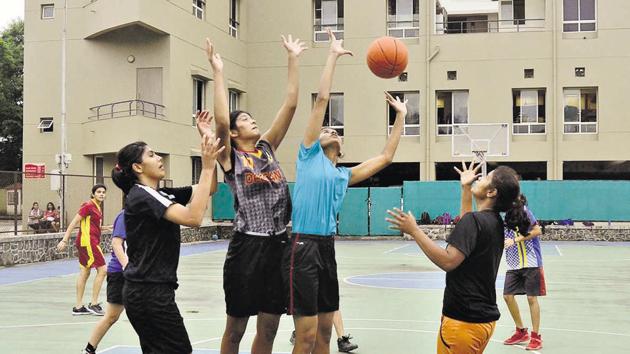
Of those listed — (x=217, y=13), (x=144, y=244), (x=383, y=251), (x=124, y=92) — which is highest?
(x=217, y=13)

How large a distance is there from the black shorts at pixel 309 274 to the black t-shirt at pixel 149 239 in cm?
83

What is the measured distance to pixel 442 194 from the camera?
30.0 metres

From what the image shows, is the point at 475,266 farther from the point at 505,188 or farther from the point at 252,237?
the point at 252,237

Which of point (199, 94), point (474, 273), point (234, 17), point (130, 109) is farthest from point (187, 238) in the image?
point (474, 273)

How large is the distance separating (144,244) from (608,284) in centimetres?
1254

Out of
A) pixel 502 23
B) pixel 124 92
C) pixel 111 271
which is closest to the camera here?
pixel 111 271

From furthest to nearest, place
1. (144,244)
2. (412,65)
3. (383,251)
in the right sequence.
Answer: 1. (412,65)
2. (383,251)
3. (144,244)

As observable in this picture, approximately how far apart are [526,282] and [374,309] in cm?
303

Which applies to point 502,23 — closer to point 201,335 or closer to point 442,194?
point 442,194

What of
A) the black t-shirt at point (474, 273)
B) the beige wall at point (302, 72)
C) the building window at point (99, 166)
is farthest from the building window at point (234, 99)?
the black t-shirt at point (474, 273)

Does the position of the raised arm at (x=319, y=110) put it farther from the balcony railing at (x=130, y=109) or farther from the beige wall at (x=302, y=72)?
the balcony railing at (x=130, y=109)

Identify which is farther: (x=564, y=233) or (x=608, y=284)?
(x=564, y=233)

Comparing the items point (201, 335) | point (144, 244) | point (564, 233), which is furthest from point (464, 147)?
point (144, 244)

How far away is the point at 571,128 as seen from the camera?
1291 inches
